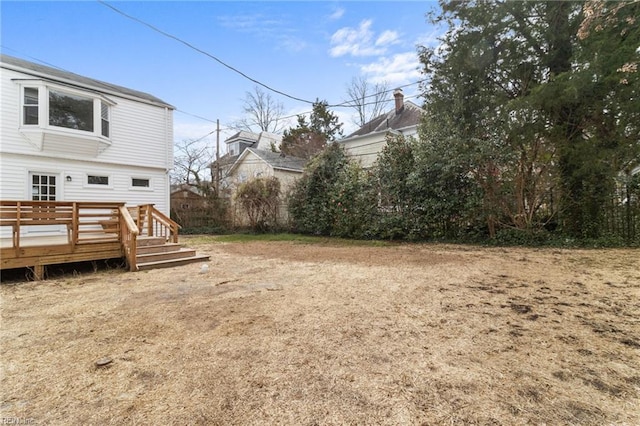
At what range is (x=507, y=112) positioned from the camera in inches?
307

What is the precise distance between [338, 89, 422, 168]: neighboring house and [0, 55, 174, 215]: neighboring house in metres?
8.86

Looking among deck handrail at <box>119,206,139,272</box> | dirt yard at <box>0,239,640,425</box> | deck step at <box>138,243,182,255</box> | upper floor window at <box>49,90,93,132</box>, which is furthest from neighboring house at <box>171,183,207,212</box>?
dirt yard at <box>0,239,640,425</box>

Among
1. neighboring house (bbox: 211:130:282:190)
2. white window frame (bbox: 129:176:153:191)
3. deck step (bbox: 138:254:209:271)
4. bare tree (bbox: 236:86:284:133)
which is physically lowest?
deck step (bbox: 138:254:209:271)

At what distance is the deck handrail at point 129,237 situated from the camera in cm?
574

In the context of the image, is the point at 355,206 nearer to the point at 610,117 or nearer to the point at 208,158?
the point at 610,117

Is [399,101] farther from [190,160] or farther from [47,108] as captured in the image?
[47,108]

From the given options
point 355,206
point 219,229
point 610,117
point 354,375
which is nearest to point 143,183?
point 219,229

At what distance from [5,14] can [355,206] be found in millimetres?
10554

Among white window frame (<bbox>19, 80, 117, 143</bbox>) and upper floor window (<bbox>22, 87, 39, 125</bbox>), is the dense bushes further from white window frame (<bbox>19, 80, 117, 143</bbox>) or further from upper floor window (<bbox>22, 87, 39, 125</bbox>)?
upper floor window (<bbox>22, 87, 39, 125</bbox>)

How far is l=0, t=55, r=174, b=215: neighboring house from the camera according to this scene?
9.13 meters

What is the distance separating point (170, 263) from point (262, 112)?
23520 mm

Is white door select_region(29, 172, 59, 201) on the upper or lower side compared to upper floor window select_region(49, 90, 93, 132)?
lower

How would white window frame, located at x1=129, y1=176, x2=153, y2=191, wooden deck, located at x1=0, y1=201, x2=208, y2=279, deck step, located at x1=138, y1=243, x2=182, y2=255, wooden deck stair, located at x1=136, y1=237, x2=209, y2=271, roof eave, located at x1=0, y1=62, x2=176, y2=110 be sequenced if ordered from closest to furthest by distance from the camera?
wooden deck, located at x1=0, y1=201, x2=208, y2=279
wooden deck stair, located at x1=136, y1=237, x2=209, y2=271
deck step, located at x1=138, y1=243, x2=182, y2=255
roof eave, located at x1=0, y1=62, x2=176, y2=110
white window frame, located at x1=129, y1=176, x2=153, y2=191

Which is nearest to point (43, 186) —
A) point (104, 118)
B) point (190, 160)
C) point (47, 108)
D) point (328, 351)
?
point (47, 108)
